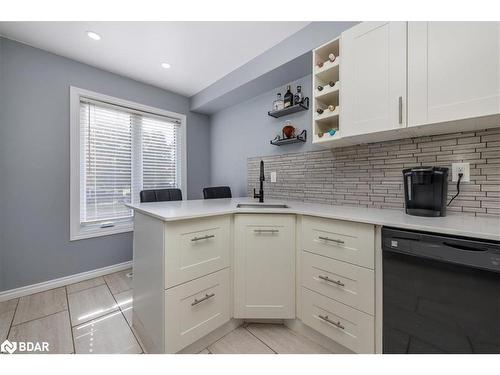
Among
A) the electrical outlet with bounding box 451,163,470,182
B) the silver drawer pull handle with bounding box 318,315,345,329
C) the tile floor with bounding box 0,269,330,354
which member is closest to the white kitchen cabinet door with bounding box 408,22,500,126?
the electrical outlet with bounding box 451,163,470,182

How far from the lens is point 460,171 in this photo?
1.30 metres

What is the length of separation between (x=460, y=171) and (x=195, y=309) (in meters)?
1.86

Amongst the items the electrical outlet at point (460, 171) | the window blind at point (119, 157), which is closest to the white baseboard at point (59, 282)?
the window blind at point (119, 157)

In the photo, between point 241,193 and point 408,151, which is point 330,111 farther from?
point 241,193

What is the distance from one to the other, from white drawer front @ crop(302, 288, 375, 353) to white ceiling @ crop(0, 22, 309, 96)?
7.17 ft

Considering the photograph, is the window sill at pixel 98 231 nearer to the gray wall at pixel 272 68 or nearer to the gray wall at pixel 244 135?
the gray wall at pixel 244 135

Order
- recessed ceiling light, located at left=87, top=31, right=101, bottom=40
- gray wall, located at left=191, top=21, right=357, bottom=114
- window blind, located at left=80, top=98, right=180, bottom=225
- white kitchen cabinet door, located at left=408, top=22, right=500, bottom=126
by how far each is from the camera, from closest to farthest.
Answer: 1. white kitchen cabinet door, located at left=408, top=22, right=500, bottom=126
2. gray wall, located at left=191, top=21, right=357, bottom=114
3. recessed ceiling light, located at left=87, top=31, right=101, bottom=40
4. window blind, located at left=80, top=98, right=180, bottom=225

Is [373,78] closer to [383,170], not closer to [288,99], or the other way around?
[383,170]

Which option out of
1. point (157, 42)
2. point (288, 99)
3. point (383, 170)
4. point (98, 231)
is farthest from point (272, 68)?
point (98, 231)

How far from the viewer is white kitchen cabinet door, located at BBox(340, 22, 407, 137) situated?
1.24 meters

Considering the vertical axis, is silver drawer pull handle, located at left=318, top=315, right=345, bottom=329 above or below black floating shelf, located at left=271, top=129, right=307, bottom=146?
below

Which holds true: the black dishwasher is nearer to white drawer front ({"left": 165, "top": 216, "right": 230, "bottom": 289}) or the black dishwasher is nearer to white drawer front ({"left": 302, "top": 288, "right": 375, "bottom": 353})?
white drawer front ({"left": 302, "top": 288, "right": 375, "bottom": 353})

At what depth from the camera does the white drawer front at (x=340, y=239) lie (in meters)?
1.14
